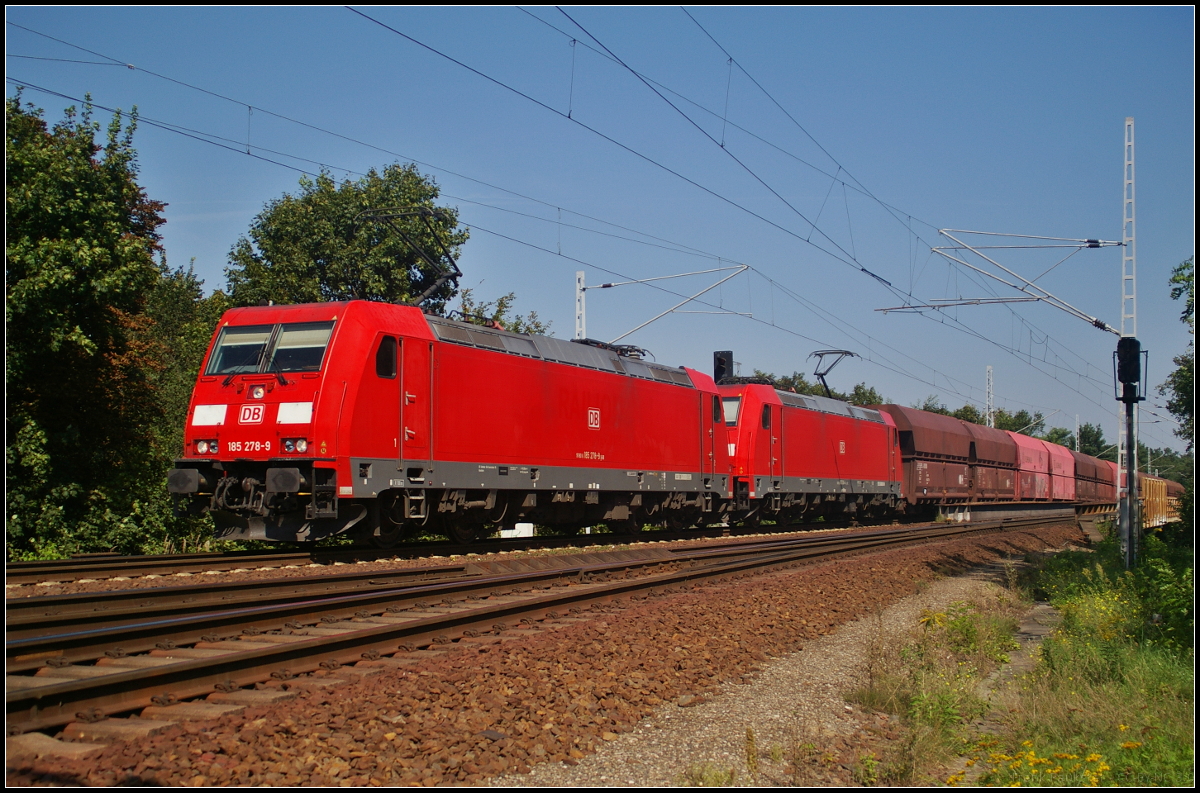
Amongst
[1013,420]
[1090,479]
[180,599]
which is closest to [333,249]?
[180,599]

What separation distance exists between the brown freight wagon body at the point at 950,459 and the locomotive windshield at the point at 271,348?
989 inches

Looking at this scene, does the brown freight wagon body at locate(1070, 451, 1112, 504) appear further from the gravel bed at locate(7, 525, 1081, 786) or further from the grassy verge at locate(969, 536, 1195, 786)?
the gravel bed at locate(7, 525, 1081, 786)

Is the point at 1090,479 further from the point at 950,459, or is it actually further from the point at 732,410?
the point at 732,410

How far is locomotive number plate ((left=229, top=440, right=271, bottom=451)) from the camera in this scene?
1314 cm

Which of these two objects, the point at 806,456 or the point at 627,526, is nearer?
the point at 627,526

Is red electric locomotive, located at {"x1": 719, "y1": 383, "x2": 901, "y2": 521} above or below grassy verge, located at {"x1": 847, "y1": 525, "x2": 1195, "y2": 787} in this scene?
above

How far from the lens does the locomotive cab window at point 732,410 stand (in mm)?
25312

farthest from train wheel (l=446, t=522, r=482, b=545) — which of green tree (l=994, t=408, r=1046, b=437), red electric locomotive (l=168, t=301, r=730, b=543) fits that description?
green tree (l=994, t=408, r=1046, b=437)

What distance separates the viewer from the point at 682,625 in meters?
9.37

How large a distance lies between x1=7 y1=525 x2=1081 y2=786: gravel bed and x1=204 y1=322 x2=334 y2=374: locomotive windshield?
6.14 m

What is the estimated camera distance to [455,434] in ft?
50.4

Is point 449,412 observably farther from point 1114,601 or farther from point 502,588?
point 1114,601

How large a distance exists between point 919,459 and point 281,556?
26181 mm

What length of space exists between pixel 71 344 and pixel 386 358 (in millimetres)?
8145
